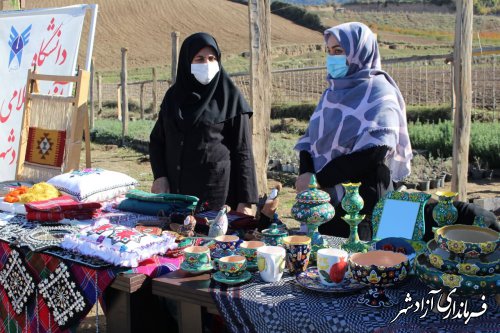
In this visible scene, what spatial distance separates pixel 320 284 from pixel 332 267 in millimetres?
74

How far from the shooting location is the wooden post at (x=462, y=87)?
4.54 m

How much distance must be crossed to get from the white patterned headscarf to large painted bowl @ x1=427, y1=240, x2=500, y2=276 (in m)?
1.01

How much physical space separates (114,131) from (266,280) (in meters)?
11.7

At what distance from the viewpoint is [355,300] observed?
1857 mm

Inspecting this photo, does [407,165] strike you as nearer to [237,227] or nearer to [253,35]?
[237,227]

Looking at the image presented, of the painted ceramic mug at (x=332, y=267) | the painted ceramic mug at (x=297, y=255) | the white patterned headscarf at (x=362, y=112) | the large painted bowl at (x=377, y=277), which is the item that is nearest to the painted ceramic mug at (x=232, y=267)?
the painted ceramic mug at (x=297, y=255)

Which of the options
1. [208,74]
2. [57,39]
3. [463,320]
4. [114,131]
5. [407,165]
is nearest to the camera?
[463,320]

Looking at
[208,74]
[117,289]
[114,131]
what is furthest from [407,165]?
[114,131]

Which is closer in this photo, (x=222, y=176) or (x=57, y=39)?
(x=222, y=176)

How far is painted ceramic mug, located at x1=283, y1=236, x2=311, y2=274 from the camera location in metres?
2.06

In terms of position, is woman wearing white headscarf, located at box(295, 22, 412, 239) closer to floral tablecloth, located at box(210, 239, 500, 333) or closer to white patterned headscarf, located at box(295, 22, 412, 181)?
white patterned headscarf, located at box(295, 22, 412, 181)

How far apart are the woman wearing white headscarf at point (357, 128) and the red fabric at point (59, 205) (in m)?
0.99

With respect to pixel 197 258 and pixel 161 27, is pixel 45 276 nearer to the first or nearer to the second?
pixel 197 258

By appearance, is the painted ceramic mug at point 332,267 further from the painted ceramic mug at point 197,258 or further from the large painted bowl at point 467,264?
the painted ceramic mug at point 197,258
